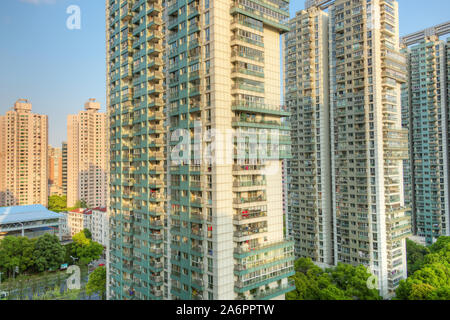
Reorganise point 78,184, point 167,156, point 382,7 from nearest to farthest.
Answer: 1. point 167,156
2. point 382,7
3. point 78,184

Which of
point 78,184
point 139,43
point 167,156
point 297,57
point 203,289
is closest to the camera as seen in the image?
point 203,289

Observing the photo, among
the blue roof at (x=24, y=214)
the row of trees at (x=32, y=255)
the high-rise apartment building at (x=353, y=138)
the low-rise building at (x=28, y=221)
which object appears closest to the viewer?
the high-rise apartment building at (x=353, y=138)

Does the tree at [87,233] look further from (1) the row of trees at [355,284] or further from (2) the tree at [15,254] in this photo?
(1) the row of trees at [355,284]

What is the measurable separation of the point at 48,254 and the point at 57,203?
552 cm

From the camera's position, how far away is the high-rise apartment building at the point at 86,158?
21594 millimetres

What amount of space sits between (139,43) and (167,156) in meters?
4.22

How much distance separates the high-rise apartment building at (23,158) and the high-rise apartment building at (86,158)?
4233 mm

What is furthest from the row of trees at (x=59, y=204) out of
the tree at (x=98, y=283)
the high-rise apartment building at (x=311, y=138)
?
the high-rise apartment building at (x=311, y=138)

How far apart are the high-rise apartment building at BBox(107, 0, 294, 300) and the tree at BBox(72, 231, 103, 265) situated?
996 centimetres

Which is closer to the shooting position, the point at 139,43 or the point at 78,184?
the point at 139,43

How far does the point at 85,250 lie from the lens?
784 inches
